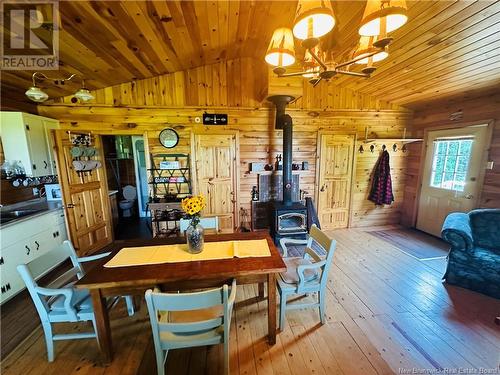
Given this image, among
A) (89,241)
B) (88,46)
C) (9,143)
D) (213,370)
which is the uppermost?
(88,46)

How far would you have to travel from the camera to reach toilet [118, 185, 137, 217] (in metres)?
5.12

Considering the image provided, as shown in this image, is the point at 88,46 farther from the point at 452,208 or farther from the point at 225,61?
the point at 452,208

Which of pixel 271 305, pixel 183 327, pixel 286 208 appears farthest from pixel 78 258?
pixel 286 208

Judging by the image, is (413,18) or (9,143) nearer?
(413,18)

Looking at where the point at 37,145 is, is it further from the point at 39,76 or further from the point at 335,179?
the point at 335,179

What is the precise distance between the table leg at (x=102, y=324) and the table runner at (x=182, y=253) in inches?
8.4

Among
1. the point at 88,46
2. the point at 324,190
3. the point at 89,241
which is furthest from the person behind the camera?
the point at 324,190

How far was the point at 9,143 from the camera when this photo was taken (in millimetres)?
2672

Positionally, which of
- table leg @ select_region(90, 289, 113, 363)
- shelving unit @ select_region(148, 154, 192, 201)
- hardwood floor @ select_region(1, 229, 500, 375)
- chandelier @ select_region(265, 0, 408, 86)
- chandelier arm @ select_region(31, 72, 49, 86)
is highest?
chandelier arm @ select_region(31, 72, 49, 86)

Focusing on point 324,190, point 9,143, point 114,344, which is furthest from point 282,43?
point 9,143

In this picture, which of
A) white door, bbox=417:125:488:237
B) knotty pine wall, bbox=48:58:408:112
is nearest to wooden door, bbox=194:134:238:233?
knotty pine wall, bbox=48:58:408:112

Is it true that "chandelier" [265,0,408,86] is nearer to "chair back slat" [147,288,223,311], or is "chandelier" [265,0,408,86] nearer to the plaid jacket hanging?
"chair back slat" [147,288,223,311]

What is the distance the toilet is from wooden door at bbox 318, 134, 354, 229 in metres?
4.40

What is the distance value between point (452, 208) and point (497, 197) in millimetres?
623
